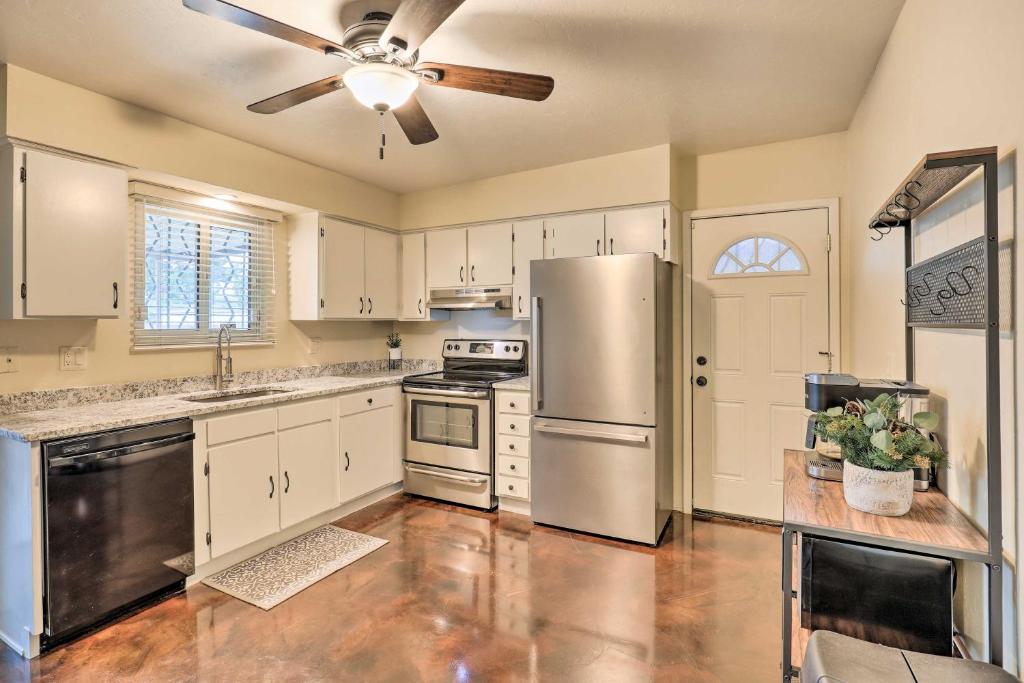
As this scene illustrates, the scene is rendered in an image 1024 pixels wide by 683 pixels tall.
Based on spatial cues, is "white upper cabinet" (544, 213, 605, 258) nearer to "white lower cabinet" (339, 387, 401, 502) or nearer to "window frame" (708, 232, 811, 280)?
"window frame" (708, 232, 811, 280)

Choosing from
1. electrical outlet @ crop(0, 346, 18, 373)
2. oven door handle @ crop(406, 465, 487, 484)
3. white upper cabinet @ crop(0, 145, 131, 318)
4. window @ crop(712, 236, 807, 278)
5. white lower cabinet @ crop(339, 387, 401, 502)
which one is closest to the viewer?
white upper cabinet @ crop(0, 145, 131, 318)

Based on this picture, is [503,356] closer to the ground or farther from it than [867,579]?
farther from it

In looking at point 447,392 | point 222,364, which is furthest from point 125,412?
point 447,392

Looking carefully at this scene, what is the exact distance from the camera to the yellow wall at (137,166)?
92.0 inches

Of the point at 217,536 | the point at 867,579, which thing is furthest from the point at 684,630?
the point at 217,536

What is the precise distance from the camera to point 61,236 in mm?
2377

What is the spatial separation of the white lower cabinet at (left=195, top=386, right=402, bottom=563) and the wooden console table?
263 cm

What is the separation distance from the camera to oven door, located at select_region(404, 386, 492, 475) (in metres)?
3.62

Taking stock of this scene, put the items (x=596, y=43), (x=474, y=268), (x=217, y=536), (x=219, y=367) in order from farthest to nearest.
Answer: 1. (x=474, y=268)
2. (x=219, y=367)
3. (x=217, y=536)
4. (x=596, y=43)

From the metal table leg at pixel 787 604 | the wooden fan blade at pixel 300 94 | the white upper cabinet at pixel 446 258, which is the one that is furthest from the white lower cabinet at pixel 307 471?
the metal table leg at pixel 787 604

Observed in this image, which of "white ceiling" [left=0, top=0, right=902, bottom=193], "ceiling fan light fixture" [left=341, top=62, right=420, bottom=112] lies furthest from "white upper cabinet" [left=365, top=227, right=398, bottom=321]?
"ceiling fan light fixture" [left=341, top=62, right=420, bottom=112]

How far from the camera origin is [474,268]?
4.06 meters

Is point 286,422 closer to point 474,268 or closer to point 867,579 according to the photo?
point 474,268

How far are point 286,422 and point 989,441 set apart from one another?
3098 millimetres
